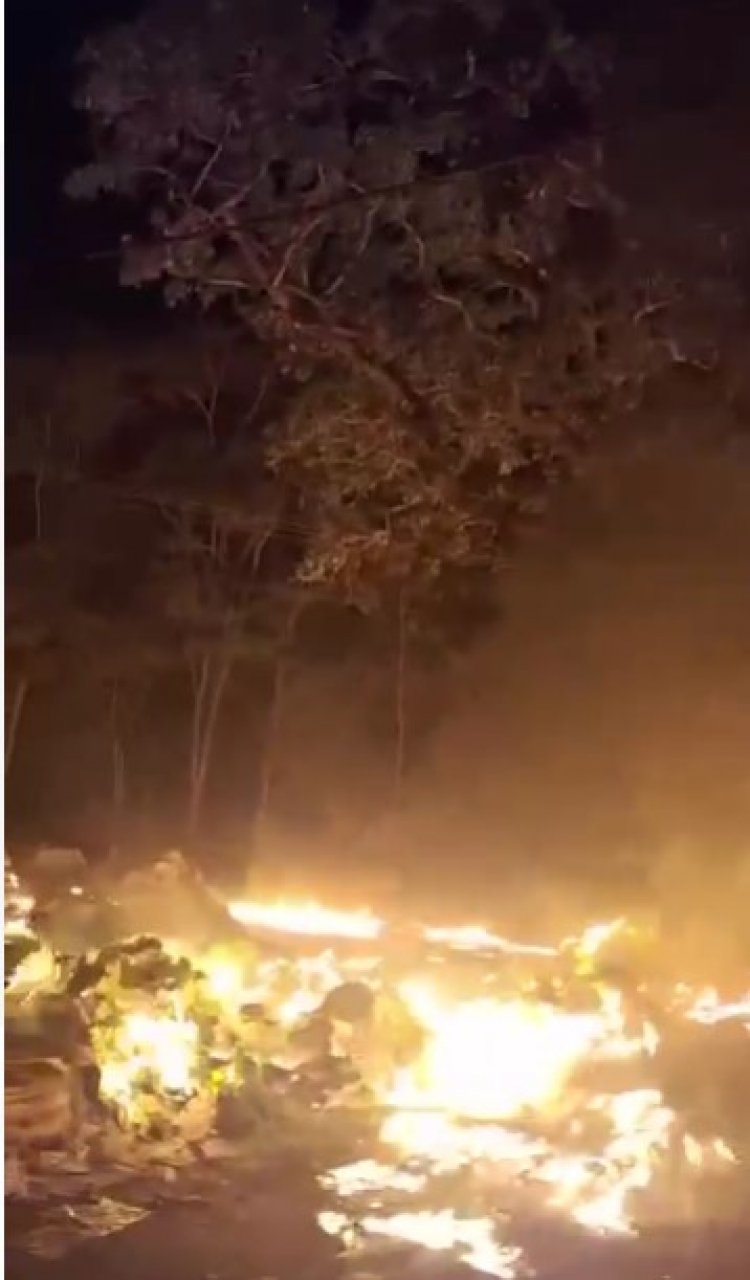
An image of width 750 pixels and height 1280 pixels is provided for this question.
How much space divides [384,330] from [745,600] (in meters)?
0.33

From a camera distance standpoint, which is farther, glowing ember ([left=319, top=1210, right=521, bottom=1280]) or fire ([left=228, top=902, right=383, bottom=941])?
fire ([left=228, top=902, right=383, bottom=941])

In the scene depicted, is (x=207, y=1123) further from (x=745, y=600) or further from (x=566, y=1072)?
(x=745, y=600)

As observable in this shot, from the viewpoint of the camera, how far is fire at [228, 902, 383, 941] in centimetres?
139

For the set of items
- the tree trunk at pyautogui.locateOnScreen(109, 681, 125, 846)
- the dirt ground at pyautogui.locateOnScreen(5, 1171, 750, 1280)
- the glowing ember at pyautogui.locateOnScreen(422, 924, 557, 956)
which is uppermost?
the tree trunk at pyautogui.locateOnScreen(109, 681, 125, 846)

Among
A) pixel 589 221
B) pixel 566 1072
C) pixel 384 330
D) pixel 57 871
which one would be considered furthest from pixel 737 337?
pixel 57 871

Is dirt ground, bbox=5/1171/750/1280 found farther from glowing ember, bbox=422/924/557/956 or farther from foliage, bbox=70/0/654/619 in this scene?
foliage, bbox=70/0/654/619

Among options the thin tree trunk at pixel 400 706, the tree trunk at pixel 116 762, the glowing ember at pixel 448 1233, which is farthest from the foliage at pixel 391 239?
the glowing ember at pixel 448 1233

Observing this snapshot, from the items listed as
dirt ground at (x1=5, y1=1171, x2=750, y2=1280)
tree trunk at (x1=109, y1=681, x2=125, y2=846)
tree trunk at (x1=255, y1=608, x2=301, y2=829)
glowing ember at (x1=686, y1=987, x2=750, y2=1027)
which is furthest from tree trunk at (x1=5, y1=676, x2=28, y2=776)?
glowing ember at (x1=686, y1=987, x2=750, y2=1027)

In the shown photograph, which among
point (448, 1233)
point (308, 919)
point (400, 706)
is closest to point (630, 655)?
point (400, 706)

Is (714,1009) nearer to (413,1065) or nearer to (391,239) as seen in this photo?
(413,1065)

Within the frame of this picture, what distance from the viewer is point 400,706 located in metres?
1.38

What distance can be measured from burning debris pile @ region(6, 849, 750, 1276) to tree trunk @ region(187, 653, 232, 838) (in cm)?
11

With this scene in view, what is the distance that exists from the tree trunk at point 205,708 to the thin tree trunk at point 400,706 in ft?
0.42

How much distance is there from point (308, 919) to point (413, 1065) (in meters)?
0.13
